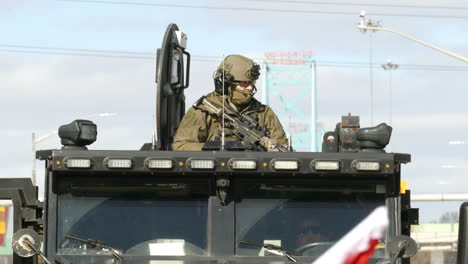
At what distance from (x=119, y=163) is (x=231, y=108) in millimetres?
2071

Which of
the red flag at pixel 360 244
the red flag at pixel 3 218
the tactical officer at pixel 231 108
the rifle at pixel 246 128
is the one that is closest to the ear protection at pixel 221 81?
the tactical officer at pixel 231 108

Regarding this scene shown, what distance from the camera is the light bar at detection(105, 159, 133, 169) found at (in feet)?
20.5

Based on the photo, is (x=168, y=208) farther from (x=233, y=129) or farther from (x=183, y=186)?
(x=233, y=129)

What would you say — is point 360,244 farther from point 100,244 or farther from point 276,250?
point 100,244

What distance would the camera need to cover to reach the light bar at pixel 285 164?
20.5ft

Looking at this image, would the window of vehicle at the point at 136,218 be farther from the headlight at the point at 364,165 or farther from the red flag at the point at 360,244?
the red flag at the point at 360,244

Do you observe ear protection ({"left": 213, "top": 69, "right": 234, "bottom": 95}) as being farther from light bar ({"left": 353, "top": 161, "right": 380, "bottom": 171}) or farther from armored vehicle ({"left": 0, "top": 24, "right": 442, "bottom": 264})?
light bar ({"left": 353, "top": 161, "right": 380, "bottom": 171})

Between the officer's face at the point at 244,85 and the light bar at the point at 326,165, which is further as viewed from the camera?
the officer's face at the point at 244,85

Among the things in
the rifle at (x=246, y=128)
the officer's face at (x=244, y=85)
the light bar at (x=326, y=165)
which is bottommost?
the light bar at (x=326, y=165)

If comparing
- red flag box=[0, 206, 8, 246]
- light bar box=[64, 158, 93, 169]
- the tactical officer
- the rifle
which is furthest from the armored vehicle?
the tactical officer

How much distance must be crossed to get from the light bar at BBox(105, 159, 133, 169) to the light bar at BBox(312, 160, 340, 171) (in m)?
1.14

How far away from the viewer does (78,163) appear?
6230 millimetres

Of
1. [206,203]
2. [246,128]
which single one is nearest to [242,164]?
[206,203]

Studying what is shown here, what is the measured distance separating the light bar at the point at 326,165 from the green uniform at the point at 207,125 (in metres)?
1.33
